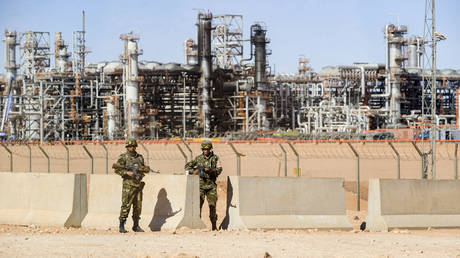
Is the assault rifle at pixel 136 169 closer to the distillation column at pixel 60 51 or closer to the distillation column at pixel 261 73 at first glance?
the distillation column at pixel 261 73

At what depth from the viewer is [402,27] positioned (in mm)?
87812

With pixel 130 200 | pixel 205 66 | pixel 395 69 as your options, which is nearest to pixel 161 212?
pixel 130 200

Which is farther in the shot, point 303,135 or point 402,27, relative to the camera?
point 402,27

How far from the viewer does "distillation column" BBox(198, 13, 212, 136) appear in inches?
3129

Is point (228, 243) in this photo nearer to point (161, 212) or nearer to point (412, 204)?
point (161, 212)

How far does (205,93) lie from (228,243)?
67.2 m

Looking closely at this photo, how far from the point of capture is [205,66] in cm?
7988

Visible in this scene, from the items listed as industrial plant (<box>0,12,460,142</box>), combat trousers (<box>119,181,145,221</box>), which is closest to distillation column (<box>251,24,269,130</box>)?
industrial plant (<box>0,12,460,142</box>)

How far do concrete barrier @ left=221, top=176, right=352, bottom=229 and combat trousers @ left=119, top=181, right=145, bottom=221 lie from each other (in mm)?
1555

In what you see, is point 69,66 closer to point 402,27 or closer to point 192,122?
point 192,122

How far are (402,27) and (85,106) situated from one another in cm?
3394

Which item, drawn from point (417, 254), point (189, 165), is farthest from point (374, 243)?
point (189, 165)

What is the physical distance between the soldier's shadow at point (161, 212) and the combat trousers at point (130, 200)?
34cm

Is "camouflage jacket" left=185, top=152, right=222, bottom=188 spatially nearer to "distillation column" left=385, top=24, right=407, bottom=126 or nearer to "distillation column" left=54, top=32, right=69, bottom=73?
"distillation column" left=385, top=24, right=407, bottom=126
